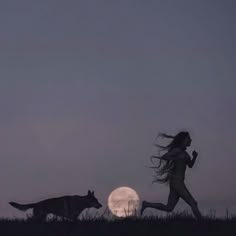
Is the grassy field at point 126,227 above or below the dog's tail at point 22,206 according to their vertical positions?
below

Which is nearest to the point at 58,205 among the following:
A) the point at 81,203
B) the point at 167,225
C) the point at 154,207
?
the point at 81,203

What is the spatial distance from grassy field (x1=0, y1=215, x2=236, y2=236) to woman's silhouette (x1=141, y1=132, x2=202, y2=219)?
42.8 inches

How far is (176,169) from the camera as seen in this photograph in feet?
49.2

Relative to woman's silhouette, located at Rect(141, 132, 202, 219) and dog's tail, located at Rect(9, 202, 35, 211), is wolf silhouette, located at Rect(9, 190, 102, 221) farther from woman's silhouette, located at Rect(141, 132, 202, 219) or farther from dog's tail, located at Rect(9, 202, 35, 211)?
woman's silhouette, located at Rect(141, 132, 202, 219)

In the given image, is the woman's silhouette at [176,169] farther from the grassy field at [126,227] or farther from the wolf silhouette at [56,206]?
the wolf silhouette at [56,206]

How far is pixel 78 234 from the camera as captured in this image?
441 inches

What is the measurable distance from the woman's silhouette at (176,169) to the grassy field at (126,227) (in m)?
1.09

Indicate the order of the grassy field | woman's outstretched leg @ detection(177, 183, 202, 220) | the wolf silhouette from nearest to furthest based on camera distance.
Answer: the grassy field, woman's outstretched leg @ detection(177, 183, 202, 220), the wolf silhouette

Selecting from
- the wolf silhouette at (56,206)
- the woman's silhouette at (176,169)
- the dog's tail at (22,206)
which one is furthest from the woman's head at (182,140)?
the dog's tail at (22,206)

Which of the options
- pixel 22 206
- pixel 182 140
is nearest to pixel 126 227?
pixel 182 140

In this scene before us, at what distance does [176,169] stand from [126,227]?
3.45 metres

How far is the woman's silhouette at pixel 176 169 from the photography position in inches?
585

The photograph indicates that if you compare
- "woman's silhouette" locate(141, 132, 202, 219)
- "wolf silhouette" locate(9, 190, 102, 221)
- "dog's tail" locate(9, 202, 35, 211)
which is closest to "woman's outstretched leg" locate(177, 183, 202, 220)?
"woman's silhouette" locate(141, 132, 202, 219)

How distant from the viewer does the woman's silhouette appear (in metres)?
14.9
